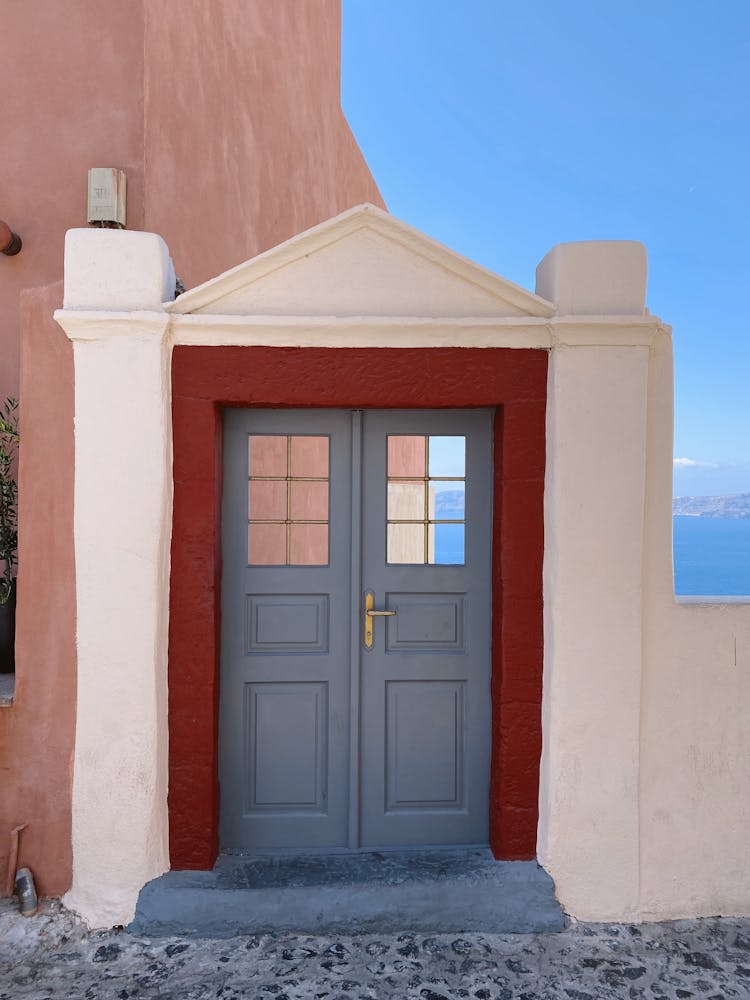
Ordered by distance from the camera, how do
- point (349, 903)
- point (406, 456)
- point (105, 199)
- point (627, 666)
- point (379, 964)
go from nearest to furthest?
1. point (379, 964)
2. point (349, 903)
3. point (627, 666)
4. point (406, 456)
5. point (105, 199)

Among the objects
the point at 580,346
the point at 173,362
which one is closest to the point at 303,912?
the point at 173,362

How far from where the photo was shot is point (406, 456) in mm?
3459

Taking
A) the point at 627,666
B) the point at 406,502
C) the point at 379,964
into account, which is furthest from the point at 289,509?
the point at 379,964

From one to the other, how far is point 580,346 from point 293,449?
1487 mm

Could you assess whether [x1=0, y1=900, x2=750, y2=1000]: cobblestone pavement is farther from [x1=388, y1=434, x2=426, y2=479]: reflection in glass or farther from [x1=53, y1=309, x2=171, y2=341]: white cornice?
[x1=53, y1=309, x2=171, y2=341]: white cornice

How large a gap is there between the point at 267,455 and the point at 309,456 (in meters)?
0.23

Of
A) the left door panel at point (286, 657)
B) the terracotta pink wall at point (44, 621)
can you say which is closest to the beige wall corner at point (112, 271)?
the terracotta pink wall at point (44, 621)

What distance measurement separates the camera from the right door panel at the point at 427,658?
3350 mm

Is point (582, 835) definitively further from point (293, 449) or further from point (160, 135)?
point (160, 135)

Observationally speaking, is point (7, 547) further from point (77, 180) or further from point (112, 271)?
point (77, 180)

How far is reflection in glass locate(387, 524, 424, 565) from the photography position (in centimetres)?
335

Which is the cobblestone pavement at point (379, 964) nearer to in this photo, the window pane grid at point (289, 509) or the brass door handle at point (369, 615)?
the brass door handle at point (369, 615)

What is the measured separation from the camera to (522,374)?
3.16 metres

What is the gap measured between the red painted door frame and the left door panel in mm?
146
